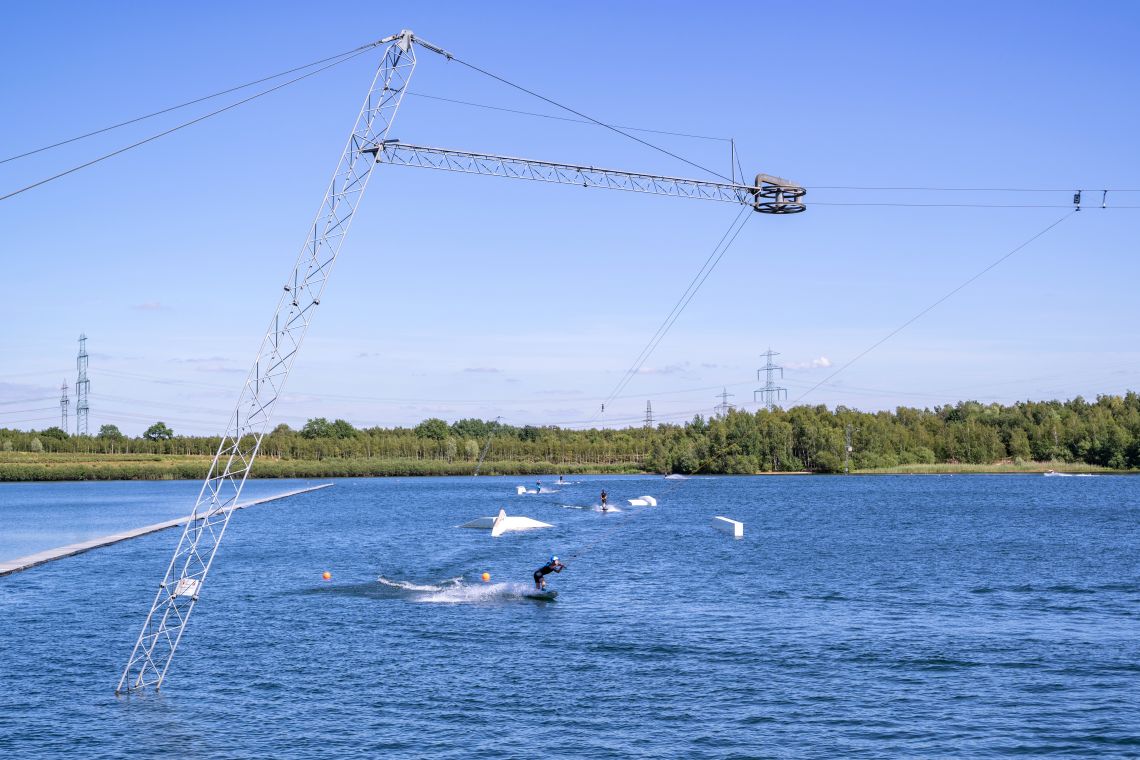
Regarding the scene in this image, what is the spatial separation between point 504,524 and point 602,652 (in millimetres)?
53769

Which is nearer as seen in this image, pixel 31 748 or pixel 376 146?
pixel 31 748

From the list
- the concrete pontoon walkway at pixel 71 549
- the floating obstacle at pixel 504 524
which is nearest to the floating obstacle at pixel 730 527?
the floating obstacle at pixel 504 524

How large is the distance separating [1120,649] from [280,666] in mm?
30014

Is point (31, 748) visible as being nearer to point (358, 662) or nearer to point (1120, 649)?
point (358, 662)

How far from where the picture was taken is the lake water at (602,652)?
2658 centimetres

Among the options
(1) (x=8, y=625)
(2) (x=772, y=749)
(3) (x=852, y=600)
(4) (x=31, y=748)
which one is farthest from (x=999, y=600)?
(1) (x=8, y=625)

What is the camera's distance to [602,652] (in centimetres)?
3666

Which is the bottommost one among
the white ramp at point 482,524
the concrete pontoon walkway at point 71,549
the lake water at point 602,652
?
the lake water at point 602,652

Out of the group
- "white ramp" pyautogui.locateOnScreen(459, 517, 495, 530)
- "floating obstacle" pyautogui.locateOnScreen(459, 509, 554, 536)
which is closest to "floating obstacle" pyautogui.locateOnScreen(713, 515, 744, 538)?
"floating obstacle" pyautogui.locateOnScreen(459, 509, 554, 536)

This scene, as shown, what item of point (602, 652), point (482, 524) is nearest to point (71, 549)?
point (482, 524)

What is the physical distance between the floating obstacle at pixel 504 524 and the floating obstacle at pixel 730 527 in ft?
51.3

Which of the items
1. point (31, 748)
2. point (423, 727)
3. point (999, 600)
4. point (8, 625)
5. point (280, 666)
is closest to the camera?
point (31, 748)

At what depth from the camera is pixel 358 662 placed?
35.2m

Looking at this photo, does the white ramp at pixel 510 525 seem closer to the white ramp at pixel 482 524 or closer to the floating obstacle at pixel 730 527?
the white ramp at pixel 482 524
